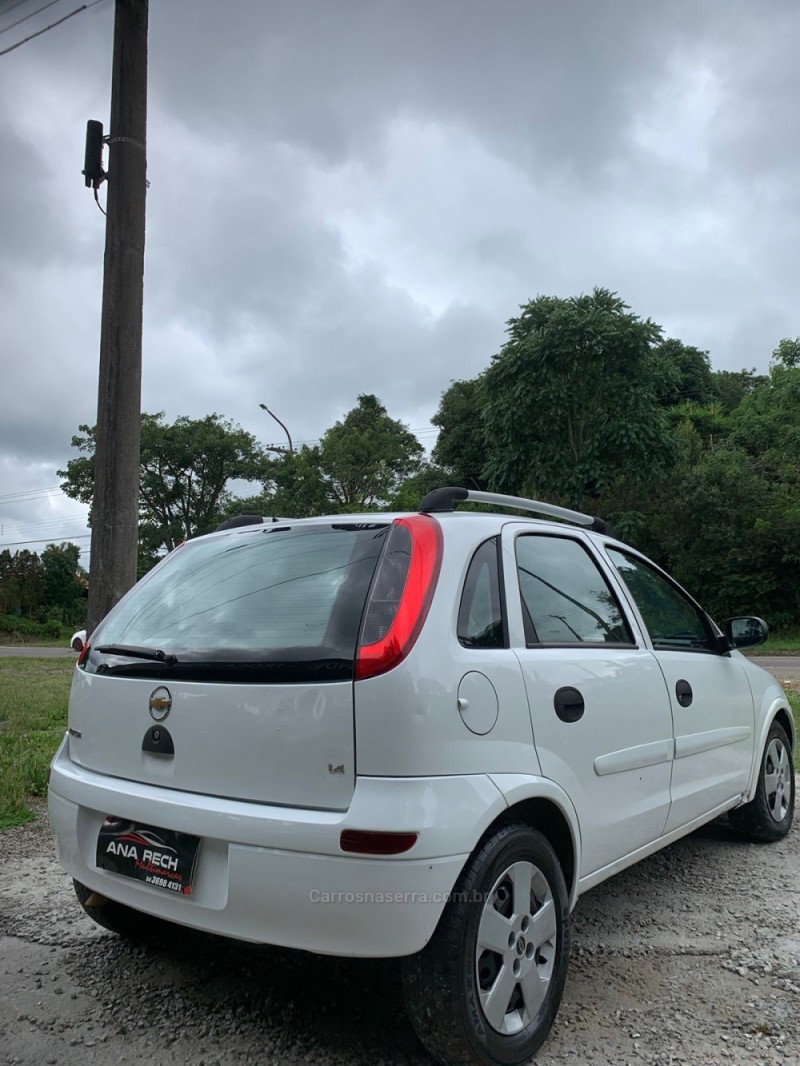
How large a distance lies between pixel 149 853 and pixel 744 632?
3.01 meters

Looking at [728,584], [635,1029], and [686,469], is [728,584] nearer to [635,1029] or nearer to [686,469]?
[686,469]

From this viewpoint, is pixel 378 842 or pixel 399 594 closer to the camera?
pixel 378 842

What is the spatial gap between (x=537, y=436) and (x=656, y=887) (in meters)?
23.5

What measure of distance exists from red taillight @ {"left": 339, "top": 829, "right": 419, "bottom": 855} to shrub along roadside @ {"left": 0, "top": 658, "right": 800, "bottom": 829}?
130 inches

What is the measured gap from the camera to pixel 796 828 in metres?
4.87

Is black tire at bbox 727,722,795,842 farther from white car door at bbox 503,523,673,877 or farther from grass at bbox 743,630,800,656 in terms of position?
grass at bbox 743,630,800,656

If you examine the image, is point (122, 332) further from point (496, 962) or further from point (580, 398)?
point (580, 398)

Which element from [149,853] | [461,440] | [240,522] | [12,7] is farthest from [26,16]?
[461,440]

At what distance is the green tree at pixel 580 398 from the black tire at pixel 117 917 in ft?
76.7

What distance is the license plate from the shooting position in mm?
2340

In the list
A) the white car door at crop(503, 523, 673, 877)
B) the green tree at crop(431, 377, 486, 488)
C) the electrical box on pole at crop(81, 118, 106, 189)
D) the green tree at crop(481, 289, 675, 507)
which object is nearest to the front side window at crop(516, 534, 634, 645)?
the white car door at crop(503, 523, 673, 877)

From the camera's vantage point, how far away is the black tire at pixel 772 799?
4.42 meters

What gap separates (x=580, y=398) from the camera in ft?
84.9

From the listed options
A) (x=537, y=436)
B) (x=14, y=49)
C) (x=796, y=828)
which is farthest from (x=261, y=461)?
(x=796, y=828)
